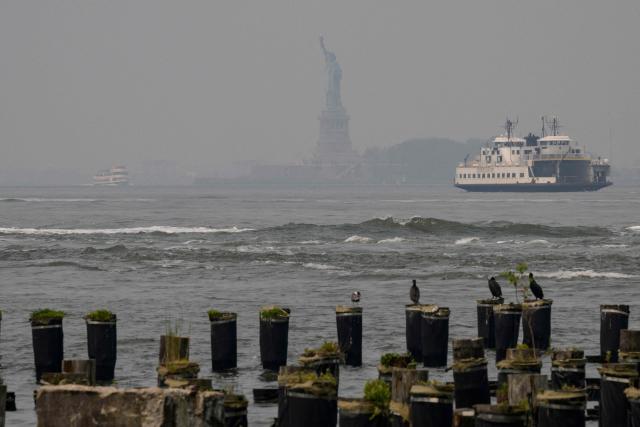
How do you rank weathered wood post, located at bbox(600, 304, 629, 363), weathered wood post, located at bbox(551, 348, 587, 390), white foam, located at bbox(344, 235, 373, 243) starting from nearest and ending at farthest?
weathered wood post, located at bbox(551, 348, 587, 390), weathered wood post, located at bbox(600, 304, 629, 363), white foam, located at bbox(344, 235, 373, 243)

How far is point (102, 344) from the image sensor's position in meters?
24.6

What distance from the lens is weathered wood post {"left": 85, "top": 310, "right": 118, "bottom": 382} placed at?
24.5 m

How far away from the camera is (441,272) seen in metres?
52.2

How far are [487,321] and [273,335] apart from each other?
511cm

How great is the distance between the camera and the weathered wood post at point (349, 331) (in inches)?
999

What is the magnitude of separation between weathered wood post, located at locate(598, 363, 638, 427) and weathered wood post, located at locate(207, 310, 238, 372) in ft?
29.3

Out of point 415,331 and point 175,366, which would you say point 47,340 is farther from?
point 415,331

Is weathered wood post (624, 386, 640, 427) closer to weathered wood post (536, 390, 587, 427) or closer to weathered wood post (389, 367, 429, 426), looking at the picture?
weathered wood post (536, 390, 587, 427)

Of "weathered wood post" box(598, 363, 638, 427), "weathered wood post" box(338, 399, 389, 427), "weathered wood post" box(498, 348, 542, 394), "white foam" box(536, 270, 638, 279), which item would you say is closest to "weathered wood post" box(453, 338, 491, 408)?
"weathered wood post" box(498, 348, 542, 394)

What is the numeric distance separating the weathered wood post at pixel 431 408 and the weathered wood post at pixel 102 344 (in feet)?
33.2

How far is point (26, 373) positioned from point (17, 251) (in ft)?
139

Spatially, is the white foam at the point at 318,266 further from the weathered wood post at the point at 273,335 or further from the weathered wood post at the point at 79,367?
the weathered wood post at the point at 79,367

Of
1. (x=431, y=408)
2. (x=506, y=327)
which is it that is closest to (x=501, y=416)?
(x=431, y=408)

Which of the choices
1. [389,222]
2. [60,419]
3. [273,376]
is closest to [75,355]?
[273,376]
